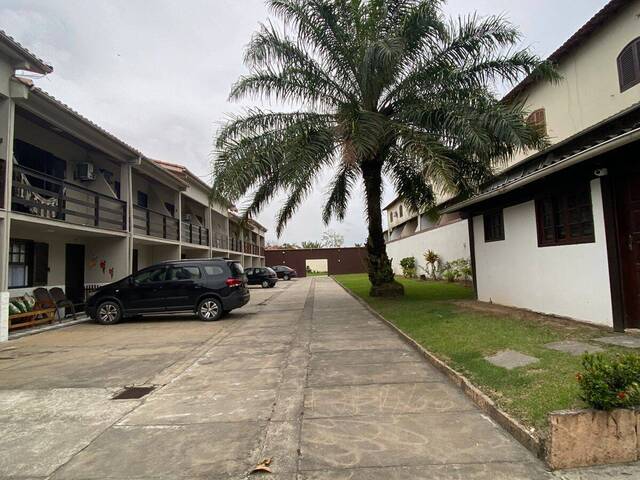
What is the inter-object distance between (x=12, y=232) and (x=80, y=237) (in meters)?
2.89

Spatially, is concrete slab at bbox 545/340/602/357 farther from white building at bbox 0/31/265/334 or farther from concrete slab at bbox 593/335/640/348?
white building at bbox 0/31/265/334

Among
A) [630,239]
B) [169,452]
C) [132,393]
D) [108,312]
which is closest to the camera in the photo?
[169,452]

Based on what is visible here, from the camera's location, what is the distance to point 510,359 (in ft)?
19.0

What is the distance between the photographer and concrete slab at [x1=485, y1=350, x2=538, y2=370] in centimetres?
550

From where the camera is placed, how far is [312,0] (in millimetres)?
12125

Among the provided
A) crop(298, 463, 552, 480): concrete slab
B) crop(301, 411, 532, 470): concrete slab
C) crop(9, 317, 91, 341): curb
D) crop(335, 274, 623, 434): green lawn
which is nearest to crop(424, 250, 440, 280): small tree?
crop(335, 274, 623, 434): green lawn

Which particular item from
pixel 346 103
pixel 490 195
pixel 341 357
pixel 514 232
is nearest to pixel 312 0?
pixel 346 103

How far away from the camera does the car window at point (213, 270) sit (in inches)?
506

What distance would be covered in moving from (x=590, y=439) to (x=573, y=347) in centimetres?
322

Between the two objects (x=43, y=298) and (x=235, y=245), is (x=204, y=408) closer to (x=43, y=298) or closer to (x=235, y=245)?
(x=43, y=298)

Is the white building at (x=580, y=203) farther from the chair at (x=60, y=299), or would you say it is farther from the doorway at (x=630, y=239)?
the chair at (x=60, y=299)

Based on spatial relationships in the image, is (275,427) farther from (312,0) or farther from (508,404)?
(312,0)

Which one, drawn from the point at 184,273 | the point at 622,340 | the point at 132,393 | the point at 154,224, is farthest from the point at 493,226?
the point at 154,224

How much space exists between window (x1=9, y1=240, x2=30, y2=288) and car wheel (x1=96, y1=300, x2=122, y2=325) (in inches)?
92.1
